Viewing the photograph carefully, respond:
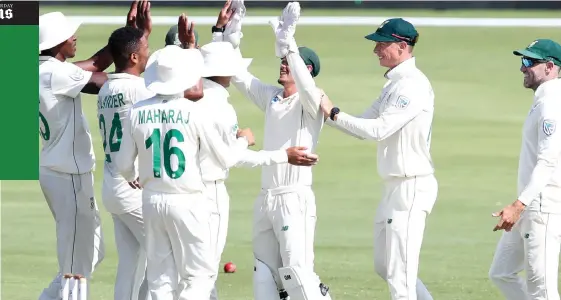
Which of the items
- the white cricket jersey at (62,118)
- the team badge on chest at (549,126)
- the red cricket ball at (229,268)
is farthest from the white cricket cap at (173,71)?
the red cricket ball at (229,268)

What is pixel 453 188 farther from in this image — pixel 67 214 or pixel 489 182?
pixel 67 214

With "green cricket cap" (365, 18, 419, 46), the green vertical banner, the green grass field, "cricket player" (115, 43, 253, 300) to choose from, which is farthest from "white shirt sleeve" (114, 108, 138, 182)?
the green grass field

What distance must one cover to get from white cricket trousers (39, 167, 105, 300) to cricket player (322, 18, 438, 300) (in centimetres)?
181

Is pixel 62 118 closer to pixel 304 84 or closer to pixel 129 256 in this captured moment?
pixel 129 256

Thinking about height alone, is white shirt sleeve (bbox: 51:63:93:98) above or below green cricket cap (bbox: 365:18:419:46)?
below

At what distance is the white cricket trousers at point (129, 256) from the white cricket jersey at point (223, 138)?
0.66 meters

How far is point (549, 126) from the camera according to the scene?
26.6ft

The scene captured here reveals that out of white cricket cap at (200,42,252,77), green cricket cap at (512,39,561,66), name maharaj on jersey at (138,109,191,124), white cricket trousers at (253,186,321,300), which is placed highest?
green cricket cap at (512,39,561,66)

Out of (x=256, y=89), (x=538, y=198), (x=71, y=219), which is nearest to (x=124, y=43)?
(x=256, y=89)

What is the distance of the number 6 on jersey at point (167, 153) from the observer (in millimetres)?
7617

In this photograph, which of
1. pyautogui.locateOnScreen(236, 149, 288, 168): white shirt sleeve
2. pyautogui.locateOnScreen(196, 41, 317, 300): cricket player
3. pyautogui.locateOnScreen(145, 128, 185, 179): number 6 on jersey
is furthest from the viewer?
pyautogui.locateOnScreen(236, 149, 288, 168): white shirt sleeve

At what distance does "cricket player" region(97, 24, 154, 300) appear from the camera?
8.39 meters

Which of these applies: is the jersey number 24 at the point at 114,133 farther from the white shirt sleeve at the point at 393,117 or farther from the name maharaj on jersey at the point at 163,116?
the white shirt sleeve at the point at 393,117

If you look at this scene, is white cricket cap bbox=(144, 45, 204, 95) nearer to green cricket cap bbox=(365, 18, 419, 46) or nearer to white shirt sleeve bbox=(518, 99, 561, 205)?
green cricket cap bbox=(365, 18, 419, 46)
